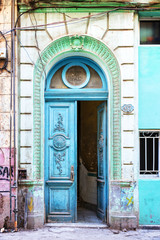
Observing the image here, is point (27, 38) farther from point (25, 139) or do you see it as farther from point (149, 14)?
point (149, 14)

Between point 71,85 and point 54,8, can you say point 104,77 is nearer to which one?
point 71,85

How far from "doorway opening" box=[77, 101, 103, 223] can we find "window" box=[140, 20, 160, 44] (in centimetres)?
220

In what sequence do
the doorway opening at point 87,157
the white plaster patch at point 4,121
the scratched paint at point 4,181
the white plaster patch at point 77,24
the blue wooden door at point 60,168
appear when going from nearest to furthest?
the scratched paint at point 4,181
the white plaster patch at point 4,121
the white plaster patch at point 77,24
the blue wooden door at point 60,168
the doorway opening at point 87,157

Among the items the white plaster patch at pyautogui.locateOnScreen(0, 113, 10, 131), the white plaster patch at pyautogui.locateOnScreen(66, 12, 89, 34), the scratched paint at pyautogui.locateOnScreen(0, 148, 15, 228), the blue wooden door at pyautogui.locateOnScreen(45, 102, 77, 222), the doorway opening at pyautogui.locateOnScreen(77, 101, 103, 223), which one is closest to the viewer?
the scratched paint at pyautogui.locateOnScreen(0, 148, 15, 228)

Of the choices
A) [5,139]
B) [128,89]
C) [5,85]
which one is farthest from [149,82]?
[5,139]

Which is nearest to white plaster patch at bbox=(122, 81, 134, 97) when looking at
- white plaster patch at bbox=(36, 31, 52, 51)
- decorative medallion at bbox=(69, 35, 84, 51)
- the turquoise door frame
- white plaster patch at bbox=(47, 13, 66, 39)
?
the turquoise door frame

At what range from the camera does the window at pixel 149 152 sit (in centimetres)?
663

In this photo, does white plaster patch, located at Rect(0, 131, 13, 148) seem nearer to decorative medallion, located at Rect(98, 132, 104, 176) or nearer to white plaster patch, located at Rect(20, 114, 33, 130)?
white plaster patch, located at Rect(20, 114, 33, 130)

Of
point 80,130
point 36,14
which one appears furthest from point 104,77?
point 80,130

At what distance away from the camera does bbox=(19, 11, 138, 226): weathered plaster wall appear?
647 cm

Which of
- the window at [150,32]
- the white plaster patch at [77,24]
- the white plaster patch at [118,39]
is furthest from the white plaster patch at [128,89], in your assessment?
the white plaster patch at [77,24]

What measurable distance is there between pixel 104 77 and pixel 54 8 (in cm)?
194

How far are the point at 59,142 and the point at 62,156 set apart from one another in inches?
13.4

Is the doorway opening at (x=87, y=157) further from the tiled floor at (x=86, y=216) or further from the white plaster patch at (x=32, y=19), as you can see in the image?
the white plaster patch at (x=32, y=19)
